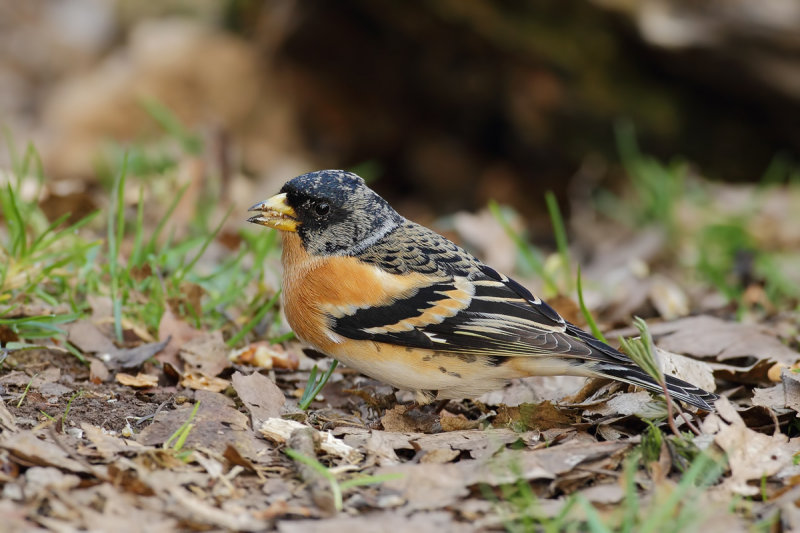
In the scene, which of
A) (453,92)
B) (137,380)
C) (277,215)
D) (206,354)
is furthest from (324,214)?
(453,92)

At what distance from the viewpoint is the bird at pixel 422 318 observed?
3.75m

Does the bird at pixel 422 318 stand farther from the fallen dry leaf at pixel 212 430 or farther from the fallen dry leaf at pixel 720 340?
the fallen dry leaf at pixel 720 340

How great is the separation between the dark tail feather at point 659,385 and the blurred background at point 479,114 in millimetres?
2716

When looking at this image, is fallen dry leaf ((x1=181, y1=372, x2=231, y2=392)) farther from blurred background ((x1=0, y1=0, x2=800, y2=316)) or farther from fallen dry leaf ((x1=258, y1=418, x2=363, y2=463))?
blurred background ((x1=0, y1=0, x2=800, y2=316))

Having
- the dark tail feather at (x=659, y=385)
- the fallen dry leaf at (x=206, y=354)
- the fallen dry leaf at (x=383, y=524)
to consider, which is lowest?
the fallen dry leaf at (x=206, y=354)

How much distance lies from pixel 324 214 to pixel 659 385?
179 cm

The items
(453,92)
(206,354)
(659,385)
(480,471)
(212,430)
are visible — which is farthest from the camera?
(453,92)

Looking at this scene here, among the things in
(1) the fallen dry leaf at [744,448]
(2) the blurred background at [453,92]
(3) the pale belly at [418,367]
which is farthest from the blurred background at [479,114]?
(1) the fallen dry leaf at [744,448]

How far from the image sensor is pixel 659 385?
347 cm

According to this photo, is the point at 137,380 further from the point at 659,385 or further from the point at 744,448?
the point at 744,448

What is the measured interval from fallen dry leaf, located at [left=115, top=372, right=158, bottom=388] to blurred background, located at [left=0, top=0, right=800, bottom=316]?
2.47 meters

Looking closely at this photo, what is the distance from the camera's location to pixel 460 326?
3781 millimetres

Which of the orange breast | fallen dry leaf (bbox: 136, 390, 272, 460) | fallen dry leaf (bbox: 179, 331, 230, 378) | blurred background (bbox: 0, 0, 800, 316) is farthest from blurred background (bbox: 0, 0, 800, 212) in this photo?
fallen dry leaf (bbox: 136, 390, 272, 460)

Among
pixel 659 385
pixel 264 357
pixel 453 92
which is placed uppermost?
pixel 453 92
